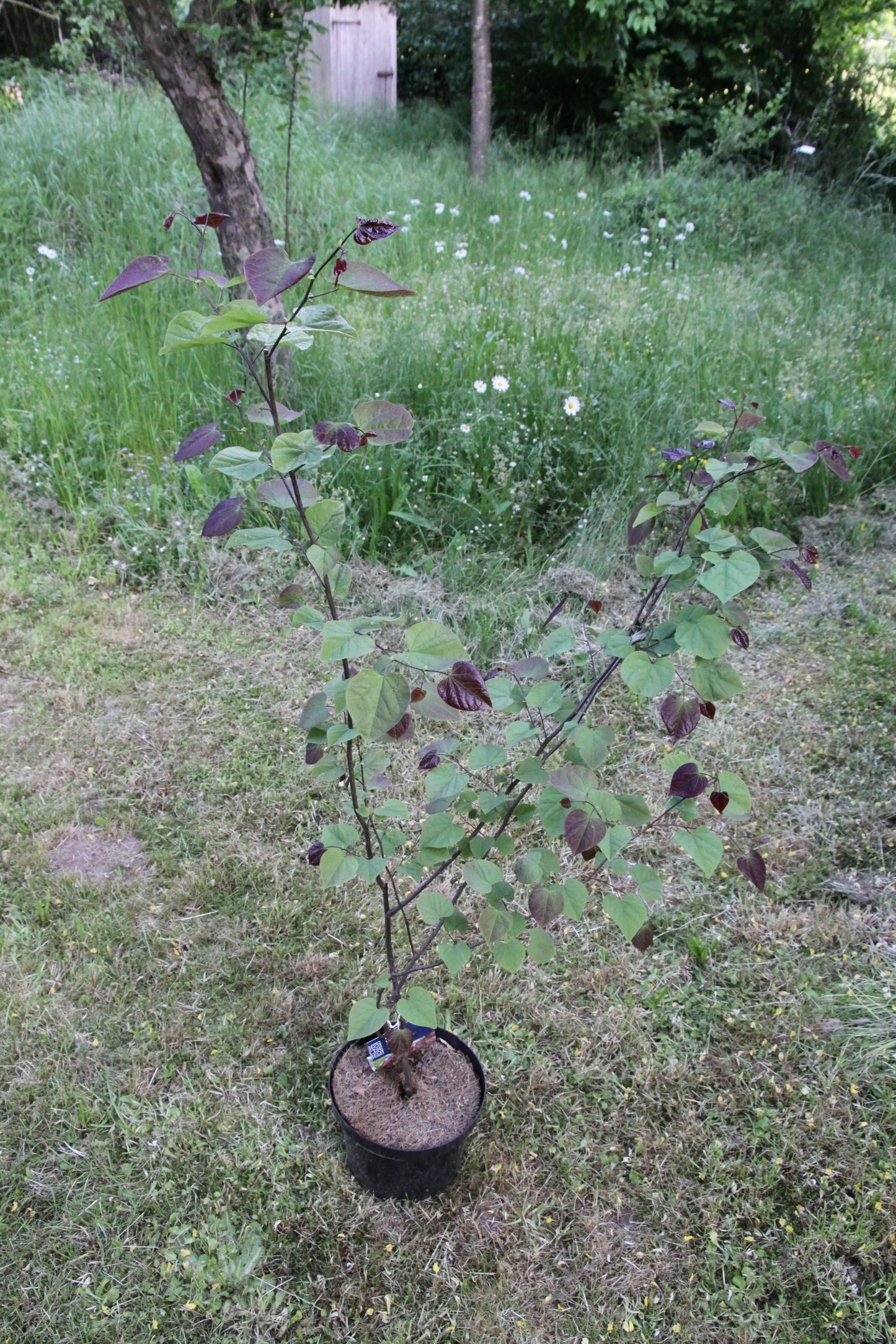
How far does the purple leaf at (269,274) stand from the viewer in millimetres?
964

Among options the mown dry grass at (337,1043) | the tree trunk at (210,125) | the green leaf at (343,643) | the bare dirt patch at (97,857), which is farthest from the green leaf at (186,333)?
the tree trunk at (210,125)

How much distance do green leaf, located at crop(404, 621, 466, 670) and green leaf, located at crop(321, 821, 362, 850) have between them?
475 millimetres

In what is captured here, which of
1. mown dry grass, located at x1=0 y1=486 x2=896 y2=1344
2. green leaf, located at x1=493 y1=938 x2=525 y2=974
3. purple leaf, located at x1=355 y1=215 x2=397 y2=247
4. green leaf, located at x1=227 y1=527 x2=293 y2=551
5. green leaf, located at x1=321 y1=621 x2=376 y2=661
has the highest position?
purple leaf, located at x1=355 y1=215 x2=397 y2=247

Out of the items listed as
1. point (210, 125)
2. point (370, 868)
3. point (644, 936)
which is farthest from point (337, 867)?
point (210, 125)

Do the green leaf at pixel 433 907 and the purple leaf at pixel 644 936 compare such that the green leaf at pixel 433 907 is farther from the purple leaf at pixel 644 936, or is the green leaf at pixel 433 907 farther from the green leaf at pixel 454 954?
the purple leaf at pixel 644 936

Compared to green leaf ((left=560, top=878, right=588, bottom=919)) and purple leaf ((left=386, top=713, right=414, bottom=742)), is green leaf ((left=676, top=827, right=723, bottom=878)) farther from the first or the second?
purple leaf ((left=386, top=713, right=414, bottom=742))

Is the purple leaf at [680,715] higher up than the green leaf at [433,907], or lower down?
higher up

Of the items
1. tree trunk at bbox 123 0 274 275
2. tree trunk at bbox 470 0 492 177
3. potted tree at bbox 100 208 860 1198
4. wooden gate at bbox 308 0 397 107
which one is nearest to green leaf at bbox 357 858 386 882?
potted tree at bbox 100 208 860 1198

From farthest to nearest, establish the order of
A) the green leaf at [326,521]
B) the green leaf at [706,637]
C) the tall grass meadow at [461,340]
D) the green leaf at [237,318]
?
1. the tall grass meadow at [461,340]
2. the green leaf at [326,521]
3. the green leaf at [706,637]
4. the green leaf at [237,318]

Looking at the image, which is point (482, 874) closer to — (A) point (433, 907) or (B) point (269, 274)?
(A) point (433, 907)

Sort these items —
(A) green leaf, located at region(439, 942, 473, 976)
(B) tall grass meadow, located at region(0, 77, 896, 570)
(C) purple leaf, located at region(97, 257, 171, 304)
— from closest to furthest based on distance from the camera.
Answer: (C) purple leaf, located at region(97, 257, 171, 304) → (A) green leaf, located at region(439, 942, 473, 976) → (B) tall grass meadow, located at region(0, 77, 896, 570)

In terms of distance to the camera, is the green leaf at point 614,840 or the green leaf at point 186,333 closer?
the green leaf at point 186,333

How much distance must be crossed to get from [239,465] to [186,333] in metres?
0.19

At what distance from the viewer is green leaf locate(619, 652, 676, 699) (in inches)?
46.2
